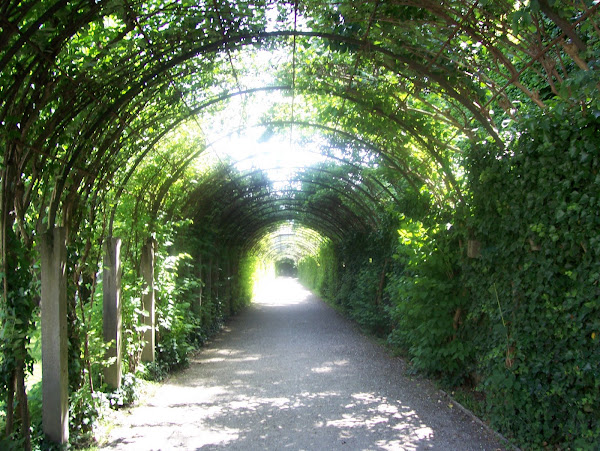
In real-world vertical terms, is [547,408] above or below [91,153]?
below

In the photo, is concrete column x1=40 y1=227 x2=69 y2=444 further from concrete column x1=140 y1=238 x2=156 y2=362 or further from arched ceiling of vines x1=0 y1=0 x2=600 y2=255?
concrete column x1=140 y1=238 x2=156 y2=362

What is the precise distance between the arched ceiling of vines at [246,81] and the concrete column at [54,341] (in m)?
0.35

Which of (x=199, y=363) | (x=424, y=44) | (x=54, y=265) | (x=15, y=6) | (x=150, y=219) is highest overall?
(x=424, y=44)

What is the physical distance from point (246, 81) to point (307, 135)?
2476 mm

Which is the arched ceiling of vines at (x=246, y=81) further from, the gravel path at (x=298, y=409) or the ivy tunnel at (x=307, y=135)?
the gravel path at (x=298, y=409)

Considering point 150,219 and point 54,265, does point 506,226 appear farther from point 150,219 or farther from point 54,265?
point 150,219

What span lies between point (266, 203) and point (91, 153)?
10.8m

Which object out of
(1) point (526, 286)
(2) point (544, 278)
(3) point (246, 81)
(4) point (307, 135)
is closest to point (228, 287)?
(4) point (307, 135)

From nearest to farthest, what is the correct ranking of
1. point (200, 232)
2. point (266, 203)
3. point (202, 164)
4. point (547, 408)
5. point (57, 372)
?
point (547, 408), point (57, 372), point (202, 164), point (200, 232), point (266, 203)

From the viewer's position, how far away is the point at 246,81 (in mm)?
6469

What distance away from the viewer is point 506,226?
14.6ft

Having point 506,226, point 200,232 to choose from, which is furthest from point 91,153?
point 200,232

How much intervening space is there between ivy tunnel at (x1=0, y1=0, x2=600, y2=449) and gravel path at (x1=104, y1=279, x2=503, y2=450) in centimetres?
46

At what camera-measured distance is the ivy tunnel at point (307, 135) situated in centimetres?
355
